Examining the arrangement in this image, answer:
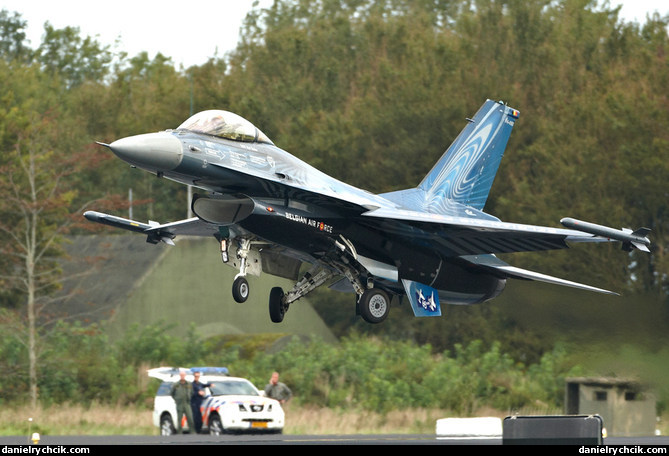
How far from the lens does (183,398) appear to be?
24.9 m

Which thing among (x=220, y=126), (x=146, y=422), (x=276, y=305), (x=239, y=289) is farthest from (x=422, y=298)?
(x=146, y=422)

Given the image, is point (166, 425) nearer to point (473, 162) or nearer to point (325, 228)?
point (325, 228)

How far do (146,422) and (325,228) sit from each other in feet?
39.4

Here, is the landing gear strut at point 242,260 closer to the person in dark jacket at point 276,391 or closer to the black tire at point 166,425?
the person in dark jacket at point 276,391

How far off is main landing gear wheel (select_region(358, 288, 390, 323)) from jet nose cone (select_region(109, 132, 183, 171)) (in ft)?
14.0

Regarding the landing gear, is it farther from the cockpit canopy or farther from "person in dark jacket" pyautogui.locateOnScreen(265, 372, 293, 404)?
"person in dark jacket" pyautogui.locateOnScreen(265, 372, 293, 404)

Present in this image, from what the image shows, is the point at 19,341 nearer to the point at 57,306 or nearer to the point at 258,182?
the point at 57,306

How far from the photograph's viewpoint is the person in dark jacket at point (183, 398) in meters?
24.8

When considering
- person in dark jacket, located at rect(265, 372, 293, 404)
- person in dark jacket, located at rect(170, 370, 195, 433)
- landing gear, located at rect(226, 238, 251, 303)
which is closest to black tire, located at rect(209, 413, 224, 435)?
person in dark jacket, located at rect(170, 370, 195, 433)

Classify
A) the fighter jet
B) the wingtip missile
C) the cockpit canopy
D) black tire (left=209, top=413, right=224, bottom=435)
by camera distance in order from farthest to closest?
black tire (left=209, top=413, right=224, bottom=435) < the cockpit canopy < the fighter jet < the wingtip missile

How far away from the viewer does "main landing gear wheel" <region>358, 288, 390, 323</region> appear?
66.7 ft

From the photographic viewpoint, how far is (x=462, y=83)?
1754 inches

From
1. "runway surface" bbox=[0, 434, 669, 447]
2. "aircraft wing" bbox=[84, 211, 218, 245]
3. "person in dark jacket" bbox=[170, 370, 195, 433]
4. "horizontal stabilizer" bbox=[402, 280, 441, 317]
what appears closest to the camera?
"horizontal stabilizer" bbox=[402, 280, 441, 317]

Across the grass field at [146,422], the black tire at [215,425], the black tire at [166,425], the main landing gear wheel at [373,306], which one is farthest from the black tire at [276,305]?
the grass field at [146,422]
